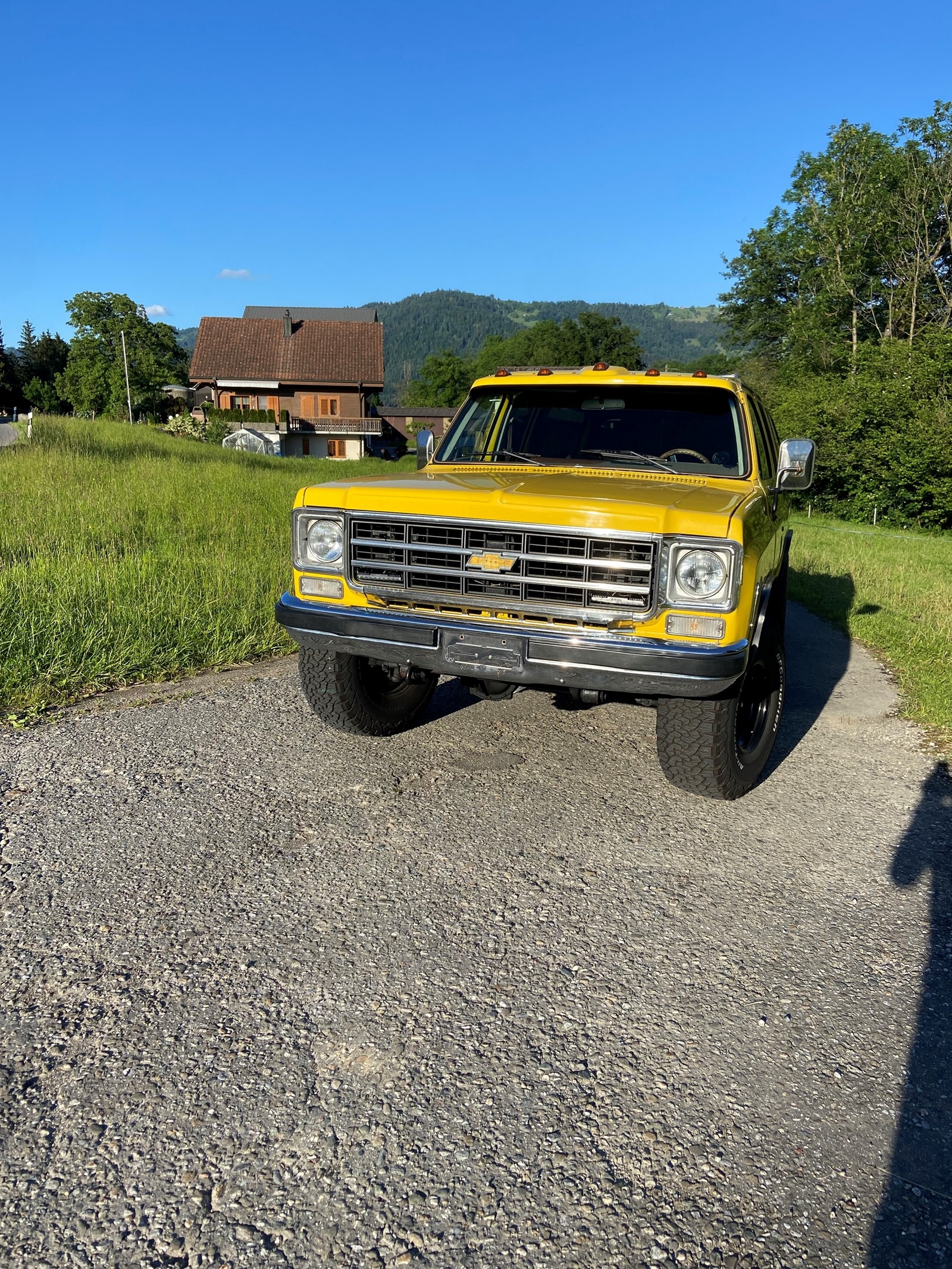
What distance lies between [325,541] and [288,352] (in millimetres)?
64569

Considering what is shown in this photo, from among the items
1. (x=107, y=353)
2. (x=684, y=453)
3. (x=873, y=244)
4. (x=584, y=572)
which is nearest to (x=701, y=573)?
(x=584, y=572)

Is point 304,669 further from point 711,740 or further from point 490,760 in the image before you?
point 711,740

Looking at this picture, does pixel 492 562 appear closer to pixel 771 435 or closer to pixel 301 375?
pixel 771 435

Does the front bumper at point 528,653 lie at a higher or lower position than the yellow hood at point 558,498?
lower

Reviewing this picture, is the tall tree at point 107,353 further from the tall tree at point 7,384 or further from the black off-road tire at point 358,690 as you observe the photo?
the black off-road tire at point 358,690

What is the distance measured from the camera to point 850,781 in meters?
4.63

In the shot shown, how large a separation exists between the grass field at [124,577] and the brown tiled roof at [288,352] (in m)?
51.9

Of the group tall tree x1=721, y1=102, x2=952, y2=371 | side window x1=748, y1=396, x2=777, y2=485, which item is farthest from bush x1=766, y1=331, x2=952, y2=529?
side window x1=748, y1=396, x2=777, y2=485

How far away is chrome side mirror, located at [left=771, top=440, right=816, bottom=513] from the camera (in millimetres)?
4616

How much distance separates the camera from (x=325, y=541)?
4281 millimetres

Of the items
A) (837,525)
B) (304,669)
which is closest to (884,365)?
(837,525)

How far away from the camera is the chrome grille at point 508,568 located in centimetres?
361

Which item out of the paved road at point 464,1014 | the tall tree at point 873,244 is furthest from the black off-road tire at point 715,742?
the tall tree at point 873,244

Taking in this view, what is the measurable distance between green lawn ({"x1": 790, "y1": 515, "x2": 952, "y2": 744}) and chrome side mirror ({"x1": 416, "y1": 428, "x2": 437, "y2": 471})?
354cm
